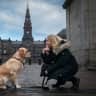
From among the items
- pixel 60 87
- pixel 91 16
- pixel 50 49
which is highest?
pixel 91 16

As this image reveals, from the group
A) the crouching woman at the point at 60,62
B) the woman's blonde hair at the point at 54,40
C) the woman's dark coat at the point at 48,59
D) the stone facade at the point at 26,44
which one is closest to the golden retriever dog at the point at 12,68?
the woman's dark coat at the point at 48,59

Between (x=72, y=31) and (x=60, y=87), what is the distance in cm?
1644

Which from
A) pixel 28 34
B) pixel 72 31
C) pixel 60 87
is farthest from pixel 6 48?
pixel 60 87

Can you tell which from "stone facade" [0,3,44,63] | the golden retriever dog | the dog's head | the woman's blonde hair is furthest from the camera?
"stone facade" [0,3,44,63]

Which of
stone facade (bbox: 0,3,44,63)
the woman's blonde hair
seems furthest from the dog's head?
stone facade (bbox: 0,3,44,63)

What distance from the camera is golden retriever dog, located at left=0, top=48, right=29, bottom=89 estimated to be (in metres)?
11.7

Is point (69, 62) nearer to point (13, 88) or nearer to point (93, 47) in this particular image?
point (13, 88)

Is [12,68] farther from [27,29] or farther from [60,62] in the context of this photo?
[27,29]

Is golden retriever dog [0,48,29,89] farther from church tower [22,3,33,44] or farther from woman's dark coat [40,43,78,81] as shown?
church tower [22,3,33,44]

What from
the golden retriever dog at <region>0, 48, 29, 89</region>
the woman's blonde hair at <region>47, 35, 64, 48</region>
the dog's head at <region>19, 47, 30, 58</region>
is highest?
the woman's blonde hair at <region>47, 35, 64, 48</region>

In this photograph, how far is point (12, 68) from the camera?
1194cm

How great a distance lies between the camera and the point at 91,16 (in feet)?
78.8

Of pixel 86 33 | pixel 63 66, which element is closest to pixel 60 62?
pixel 63 66

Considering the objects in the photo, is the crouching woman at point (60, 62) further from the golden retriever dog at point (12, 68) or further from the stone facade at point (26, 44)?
the stone facade at point (26, 44)
